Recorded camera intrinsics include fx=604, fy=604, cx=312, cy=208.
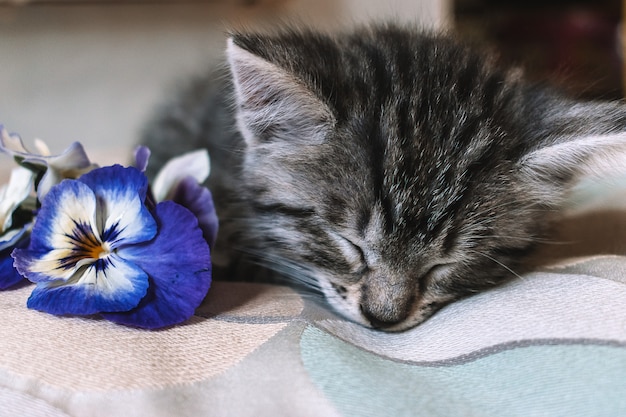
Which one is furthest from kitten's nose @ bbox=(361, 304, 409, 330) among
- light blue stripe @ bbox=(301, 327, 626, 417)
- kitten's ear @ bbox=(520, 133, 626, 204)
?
kitten's ear @ bbox=(520, 133, 626, 204)

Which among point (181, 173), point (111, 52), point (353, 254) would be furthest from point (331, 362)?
point (111, 52)

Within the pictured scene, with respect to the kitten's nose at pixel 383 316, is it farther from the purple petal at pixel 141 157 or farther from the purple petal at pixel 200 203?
the purple petal at pixel 141 157

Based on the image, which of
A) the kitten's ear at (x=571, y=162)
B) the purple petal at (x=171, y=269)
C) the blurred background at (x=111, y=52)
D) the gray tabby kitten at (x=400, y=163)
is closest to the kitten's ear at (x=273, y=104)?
the gray tabby kitten at (x=400, y=163)

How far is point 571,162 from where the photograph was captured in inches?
35.2

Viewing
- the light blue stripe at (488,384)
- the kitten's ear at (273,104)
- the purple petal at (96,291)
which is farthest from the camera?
the kitten's ear at (273,104)

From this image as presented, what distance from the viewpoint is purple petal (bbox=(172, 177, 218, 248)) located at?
0.89 m

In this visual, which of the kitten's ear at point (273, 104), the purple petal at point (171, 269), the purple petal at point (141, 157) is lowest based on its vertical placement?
the purple petal at point (171, 269)

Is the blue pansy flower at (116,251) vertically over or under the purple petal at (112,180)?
under

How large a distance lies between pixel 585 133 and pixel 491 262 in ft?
0.75

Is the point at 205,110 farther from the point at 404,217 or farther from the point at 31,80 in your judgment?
the point at 31,80

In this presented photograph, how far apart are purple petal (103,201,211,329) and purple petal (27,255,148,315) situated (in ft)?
0.05

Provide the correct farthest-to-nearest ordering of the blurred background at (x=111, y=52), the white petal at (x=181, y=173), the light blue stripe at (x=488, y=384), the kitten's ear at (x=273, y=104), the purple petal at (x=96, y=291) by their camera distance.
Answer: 1. the blurred background at (x=111, y=52)
2. the white petal at (x=181, y=173)
3. the kitten's ear at (x=273, y=104)
4. the purple petal at (x=96, y=291)
5. the light blue stripe at (x=488, y=384)

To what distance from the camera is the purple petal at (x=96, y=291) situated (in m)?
0.72

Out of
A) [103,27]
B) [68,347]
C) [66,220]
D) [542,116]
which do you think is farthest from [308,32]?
[103,27]
